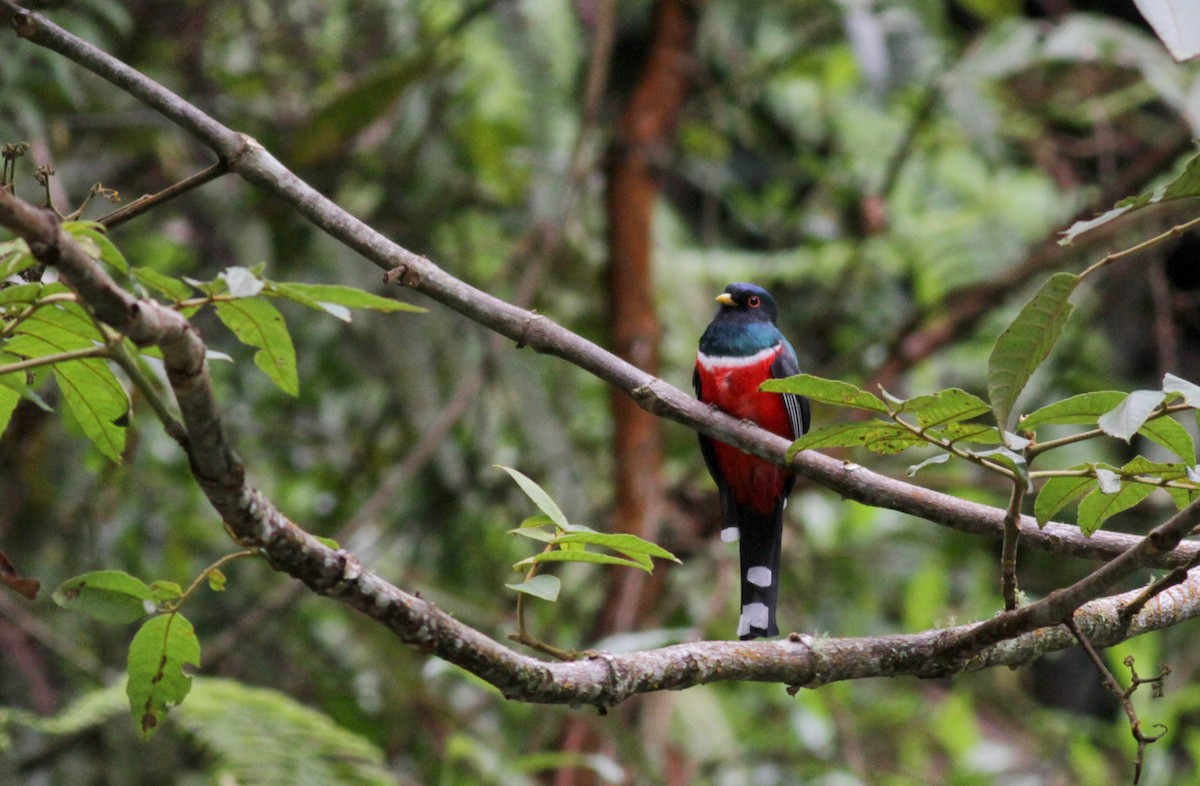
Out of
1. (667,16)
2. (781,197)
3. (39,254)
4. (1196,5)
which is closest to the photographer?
(39,254)

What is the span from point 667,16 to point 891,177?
1285 millimetres

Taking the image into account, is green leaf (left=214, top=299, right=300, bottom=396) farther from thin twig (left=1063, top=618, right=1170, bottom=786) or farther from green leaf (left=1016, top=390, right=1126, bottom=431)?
thin twig (left=1063, top=618, right=1170, bottom=786)

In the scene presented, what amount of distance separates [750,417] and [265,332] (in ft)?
7.70

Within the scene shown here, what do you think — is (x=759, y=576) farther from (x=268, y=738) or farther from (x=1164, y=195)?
(x=1164, y=195)

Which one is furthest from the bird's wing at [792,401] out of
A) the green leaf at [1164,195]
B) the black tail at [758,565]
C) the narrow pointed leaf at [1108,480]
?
the green leaf at [1164,195]

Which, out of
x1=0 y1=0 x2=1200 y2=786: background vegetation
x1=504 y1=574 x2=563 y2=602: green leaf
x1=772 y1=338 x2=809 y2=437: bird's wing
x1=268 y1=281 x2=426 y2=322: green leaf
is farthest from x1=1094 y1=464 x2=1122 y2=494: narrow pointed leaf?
x1=0 y1=0 x2=1200 y2=786: background vegetation

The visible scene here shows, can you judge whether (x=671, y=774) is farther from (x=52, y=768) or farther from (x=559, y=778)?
(x=52, y=768)

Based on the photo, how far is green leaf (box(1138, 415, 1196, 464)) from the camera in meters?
1.61

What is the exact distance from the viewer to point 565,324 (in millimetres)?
5805

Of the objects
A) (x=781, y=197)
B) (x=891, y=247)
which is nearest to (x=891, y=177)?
(x=891, y=247)

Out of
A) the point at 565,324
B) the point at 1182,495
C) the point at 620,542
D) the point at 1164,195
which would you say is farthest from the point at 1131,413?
the point at 565,324

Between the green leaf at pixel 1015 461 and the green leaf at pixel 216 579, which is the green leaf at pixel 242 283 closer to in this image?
the green leaf at pixel 216 579

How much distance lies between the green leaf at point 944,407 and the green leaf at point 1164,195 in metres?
0.26

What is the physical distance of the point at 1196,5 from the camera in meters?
1.44
